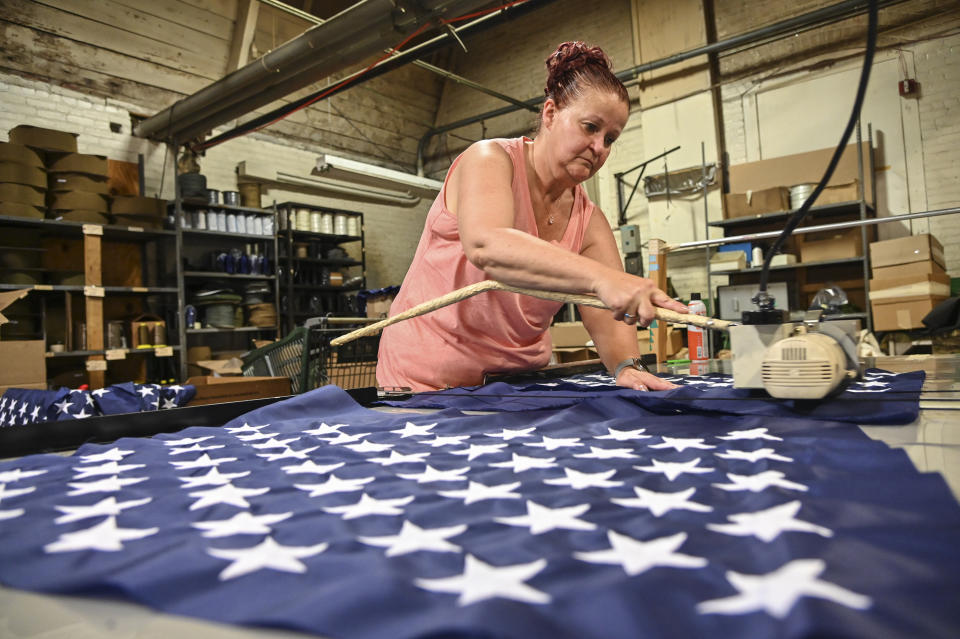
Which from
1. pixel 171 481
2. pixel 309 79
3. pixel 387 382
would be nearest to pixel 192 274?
pixel 309 79

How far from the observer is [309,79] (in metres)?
5.10

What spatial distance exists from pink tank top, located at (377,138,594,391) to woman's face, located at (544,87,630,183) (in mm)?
127

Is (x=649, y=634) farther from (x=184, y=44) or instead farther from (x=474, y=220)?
(x=184, y=44)

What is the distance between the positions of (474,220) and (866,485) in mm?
966

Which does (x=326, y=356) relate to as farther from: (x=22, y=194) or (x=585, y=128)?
(x=22, y=194)

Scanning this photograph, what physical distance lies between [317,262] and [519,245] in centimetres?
683

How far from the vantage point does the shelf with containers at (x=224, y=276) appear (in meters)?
6.36

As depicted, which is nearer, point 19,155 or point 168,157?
point 19,155

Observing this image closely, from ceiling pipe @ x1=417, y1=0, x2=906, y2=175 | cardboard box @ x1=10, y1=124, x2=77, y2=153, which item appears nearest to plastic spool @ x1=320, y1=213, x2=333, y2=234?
cardboard box @ x1=10, y1=124, x2=77, y2=153

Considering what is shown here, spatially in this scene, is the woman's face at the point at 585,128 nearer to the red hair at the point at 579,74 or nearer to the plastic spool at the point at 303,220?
the red hair at the point at 579,74

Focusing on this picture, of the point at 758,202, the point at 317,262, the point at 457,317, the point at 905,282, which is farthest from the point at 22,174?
the point at 905,282

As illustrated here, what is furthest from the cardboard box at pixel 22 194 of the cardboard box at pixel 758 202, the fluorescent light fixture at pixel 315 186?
the cardboard box at pixel 758 202

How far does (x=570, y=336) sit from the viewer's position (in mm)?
5852

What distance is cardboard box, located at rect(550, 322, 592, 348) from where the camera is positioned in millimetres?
5781
